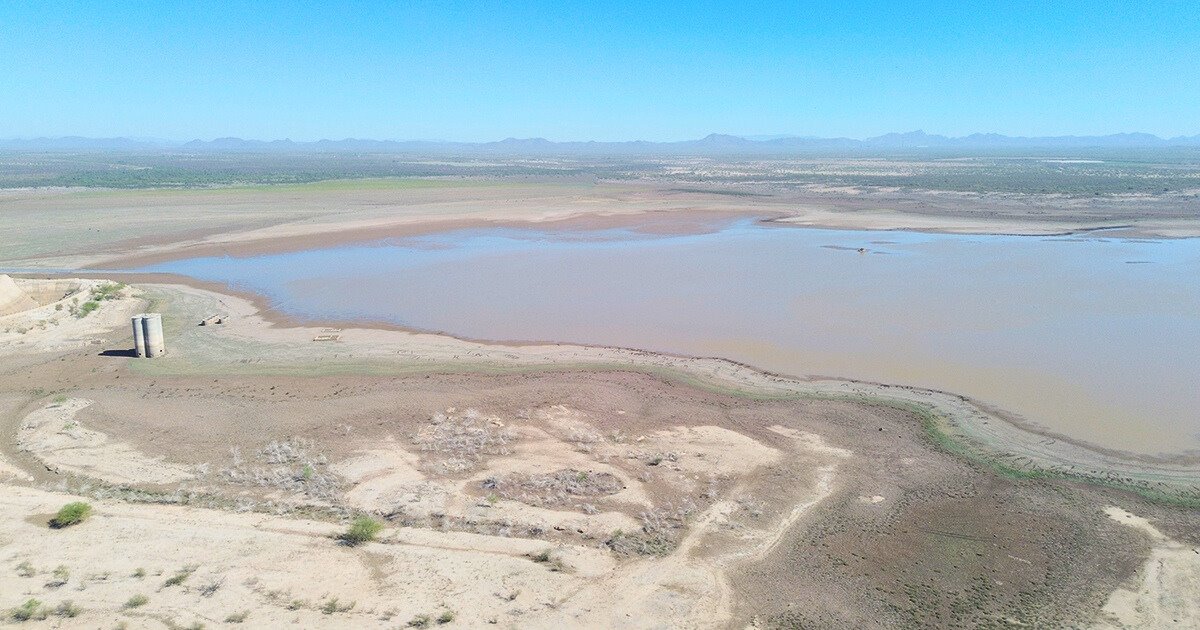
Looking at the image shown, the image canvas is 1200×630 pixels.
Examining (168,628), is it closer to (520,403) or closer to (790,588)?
(790,588)

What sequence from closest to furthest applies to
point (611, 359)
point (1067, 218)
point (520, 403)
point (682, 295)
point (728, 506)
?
point (728, 506)
point (520, 403)
point (611, 359)
point (682, 295)
point (1067, 218)

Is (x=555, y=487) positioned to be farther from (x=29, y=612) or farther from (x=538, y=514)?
(x=29, y=612)

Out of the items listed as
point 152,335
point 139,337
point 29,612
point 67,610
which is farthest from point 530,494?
point 139,337

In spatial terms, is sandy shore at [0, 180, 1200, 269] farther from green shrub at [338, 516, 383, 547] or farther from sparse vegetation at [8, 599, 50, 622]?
green shrub at [338, 516, 383, 547]

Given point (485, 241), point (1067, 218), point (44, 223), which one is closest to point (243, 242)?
point (485, 241)

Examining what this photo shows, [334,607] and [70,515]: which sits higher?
[70,515]

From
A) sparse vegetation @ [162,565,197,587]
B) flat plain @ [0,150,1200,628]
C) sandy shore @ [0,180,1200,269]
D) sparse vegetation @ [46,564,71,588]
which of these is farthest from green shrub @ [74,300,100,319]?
sparse vegetation @ [162,565,197,587]

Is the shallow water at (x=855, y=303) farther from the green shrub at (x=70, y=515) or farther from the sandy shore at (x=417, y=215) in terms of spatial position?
the green shrub at (x=70, y=515)
